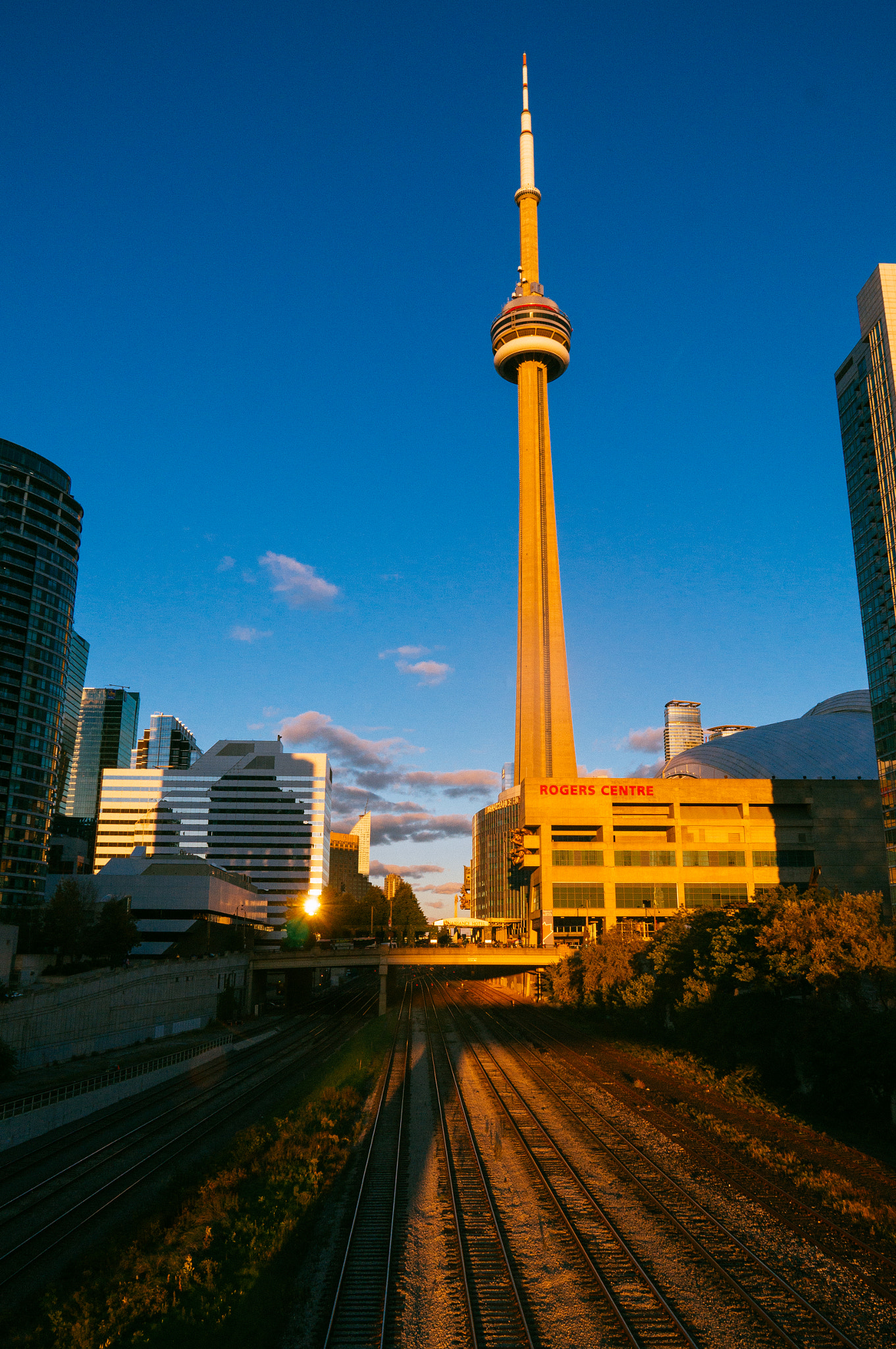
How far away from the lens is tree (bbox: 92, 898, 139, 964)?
93500mm

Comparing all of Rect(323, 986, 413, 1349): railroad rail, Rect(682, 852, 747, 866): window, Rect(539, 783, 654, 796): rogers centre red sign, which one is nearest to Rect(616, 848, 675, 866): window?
Rect(682, 852, 747, 866): window

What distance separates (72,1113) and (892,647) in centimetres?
6801

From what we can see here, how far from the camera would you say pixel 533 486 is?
181 metres

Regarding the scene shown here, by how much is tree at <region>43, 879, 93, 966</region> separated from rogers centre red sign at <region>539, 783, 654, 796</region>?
6055 centimetres

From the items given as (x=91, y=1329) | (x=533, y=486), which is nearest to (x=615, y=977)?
(x=91, y=1329)

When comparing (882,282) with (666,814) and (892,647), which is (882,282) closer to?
(892,647)

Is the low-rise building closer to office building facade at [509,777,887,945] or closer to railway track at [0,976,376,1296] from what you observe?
office building facade at [509,777,887,945]

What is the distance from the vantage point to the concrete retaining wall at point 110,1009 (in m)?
54.4

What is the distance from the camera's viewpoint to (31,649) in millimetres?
120125

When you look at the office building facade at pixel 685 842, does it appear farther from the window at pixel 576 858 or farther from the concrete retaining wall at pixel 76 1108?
the concrete retaining wall at pixel 76 1108

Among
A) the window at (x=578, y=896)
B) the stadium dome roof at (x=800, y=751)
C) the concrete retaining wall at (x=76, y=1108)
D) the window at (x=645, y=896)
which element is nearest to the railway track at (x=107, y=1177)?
the concrete retaining wall at (x=76, y=1108)

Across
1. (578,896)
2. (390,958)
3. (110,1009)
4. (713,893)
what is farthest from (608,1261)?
(713,893)

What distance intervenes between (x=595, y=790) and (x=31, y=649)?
80.8m

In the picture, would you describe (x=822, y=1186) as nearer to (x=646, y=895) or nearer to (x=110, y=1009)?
(x=110, y=1009)
